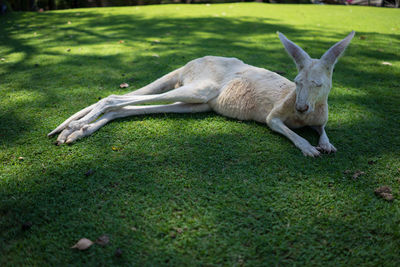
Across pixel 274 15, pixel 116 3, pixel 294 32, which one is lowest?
pixel 294 32

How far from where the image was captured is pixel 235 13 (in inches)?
388

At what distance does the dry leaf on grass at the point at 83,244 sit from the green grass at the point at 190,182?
3cm

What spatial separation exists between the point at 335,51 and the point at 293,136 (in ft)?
2.65

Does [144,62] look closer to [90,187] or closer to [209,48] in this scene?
[209,48]

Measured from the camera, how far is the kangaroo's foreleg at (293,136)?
2.46 meters

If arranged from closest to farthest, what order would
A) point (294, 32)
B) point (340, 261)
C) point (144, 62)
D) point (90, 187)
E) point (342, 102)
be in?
point (340, 261), point (90, 187), point (342, 102), point (144, 62), point (294, 32)

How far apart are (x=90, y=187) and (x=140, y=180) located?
0.37 meters

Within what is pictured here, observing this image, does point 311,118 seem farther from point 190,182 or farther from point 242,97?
point 190,182

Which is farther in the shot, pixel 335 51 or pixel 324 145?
pixel 324 145

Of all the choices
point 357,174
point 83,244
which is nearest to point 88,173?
point 83,244

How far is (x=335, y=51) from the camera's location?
2.32 metres

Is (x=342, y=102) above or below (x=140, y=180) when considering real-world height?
above

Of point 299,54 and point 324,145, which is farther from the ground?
point 299,54

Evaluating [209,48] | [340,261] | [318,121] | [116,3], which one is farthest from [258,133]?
[116,3]
